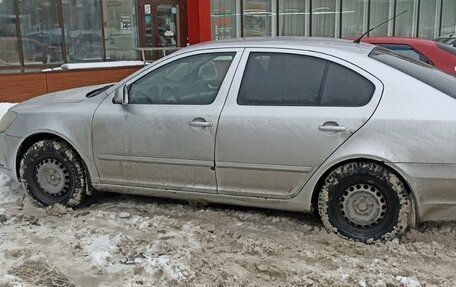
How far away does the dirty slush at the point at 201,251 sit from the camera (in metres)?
3.41

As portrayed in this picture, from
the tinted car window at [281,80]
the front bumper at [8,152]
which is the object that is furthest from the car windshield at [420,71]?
the front bumper at [8,152]

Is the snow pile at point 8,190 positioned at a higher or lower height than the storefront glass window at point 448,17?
lower

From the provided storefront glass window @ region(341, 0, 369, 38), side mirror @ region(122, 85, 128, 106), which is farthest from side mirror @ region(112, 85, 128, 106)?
storefront glass window @ region(341, 0, 369, 38)

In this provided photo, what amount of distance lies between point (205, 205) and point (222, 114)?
1.06m

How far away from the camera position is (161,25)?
539 inches

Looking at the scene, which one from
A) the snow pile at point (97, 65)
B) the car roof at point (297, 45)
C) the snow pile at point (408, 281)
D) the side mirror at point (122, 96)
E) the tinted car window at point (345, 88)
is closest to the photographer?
the snow pile at point (408, 281)

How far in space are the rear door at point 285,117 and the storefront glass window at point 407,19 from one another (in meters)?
15.1

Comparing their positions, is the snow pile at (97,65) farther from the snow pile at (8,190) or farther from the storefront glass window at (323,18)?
the snow pile at (8,190)

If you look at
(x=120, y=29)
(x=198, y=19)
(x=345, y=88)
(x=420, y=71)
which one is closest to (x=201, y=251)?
(x=345, y=88)

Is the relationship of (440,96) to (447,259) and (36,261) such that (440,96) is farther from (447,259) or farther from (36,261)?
(36,261)

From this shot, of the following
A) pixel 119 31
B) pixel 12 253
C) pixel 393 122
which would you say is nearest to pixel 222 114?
pixel 393 122

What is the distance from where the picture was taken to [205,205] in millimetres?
4754

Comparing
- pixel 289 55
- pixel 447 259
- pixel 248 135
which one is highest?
pixel 289 55

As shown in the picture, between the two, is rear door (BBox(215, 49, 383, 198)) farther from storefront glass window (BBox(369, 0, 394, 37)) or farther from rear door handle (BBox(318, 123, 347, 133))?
storefront glass window (BBox(369, 0, 394, 37))
